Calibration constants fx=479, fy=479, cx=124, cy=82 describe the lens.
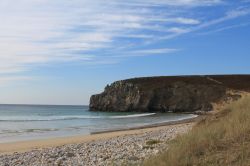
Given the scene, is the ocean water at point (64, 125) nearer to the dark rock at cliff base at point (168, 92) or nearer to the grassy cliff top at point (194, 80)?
the dark rock at cliff base at point (168, 92)

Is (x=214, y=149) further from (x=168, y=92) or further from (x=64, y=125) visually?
(x=168, y=92)

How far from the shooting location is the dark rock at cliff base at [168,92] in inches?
3250

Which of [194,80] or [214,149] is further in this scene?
[194,80]

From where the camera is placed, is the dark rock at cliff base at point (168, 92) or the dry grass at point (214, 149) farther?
the dark rock at cliff base at point (168, 92)

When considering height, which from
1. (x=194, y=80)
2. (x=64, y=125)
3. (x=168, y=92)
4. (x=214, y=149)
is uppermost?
(x=194, y=80)

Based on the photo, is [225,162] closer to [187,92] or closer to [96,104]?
[187,92]

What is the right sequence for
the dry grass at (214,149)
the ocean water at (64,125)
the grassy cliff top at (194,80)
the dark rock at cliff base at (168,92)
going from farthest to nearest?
the grassy cliff top at (194,80)
the dark rock at cliff base at (168,92)
the ocean water at (64,125)
the dry grass at (214,149)

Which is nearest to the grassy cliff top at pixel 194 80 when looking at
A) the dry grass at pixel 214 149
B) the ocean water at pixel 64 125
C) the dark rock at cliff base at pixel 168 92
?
the dark rock at cliff base at pixel 168 92

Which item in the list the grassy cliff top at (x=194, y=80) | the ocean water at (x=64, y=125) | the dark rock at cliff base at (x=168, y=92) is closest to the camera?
the ocean water at (x=64, y=125)

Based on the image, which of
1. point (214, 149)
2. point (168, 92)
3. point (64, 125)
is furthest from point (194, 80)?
point (214, 149)

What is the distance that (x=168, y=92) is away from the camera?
86.9 m

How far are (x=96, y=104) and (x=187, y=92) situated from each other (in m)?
23.1

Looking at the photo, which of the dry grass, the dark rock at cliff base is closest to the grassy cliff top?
the dark rock at cliff base

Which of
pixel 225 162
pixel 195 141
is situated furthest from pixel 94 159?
pixel 225 162
